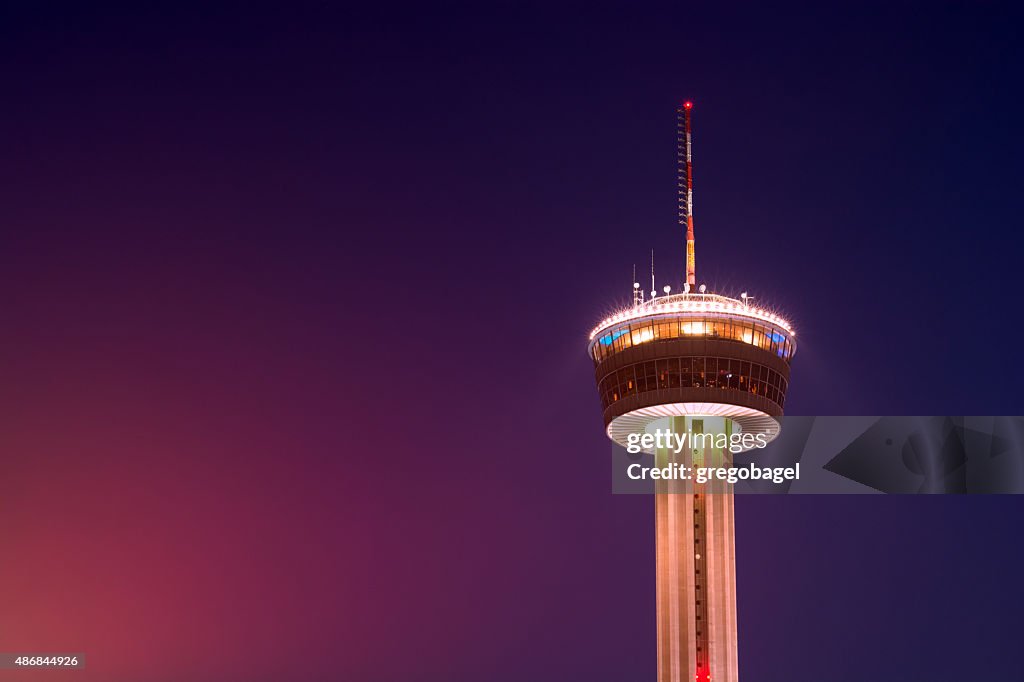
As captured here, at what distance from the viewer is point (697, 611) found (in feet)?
419

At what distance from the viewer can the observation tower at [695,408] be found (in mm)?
127188

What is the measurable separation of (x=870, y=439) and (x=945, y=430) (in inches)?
329

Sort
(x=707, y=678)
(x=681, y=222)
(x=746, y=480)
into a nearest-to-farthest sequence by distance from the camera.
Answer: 1. (x=707, y=678)
2. (x=746, y=480)
3. (x=681, y=222)

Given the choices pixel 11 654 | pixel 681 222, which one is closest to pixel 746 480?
pixel 681 222

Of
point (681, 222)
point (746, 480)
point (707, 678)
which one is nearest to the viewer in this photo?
point (707, 678)

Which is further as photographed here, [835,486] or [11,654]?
[11,654]

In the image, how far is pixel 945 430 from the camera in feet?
450

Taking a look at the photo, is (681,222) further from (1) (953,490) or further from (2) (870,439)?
(1) (953,490)

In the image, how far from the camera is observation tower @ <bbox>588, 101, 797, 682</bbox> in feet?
417

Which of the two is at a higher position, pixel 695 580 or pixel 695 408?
pixel 695 408

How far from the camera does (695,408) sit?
5207 inches

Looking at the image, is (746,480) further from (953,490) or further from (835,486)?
(953,490)

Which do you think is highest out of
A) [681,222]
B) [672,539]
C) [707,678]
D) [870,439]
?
[681,222]

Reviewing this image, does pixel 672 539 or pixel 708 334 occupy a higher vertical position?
pixel 708 334
